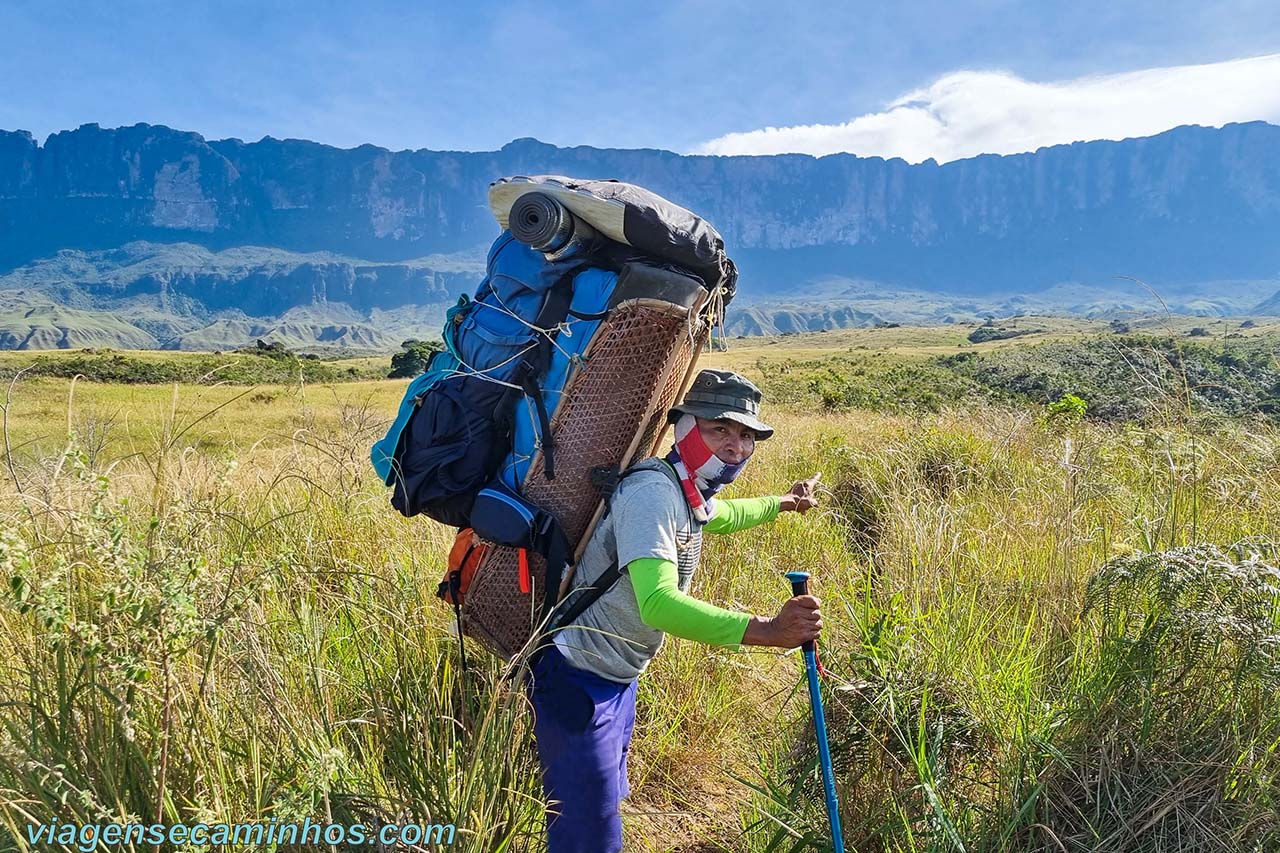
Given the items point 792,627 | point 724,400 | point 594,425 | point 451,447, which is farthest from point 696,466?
point 451,447

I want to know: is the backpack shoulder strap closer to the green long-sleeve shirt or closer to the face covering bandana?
the face covering bandana

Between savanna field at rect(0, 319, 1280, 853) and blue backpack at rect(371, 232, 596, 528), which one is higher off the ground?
blue backpack at rect(371, 232, 596, 528)

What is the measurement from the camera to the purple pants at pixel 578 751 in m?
2.39

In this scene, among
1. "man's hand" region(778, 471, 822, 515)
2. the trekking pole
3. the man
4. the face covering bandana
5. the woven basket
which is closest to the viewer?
the trekking pole

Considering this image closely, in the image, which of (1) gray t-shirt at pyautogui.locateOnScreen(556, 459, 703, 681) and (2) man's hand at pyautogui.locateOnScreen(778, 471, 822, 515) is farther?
(2) man's hand at pyautogui.locateOnScreen(778, 471, 822, 515)

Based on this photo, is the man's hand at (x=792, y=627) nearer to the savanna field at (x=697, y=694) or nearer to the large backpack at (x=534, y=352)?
the savanna field at (x=697, y=694)

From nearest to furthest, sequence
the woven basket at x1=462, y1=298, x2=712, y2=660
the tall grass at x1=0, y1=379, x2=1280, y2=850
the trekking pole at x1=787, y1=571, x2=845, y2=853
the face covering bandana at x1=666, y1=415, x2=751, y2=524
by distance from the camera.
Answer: the tall grass at x1=0, y1=379, x2=1280, y2=850
the trekking pole at x1=787, y1=571, x2=845, y2=853
the woven basket at x1=462, y1=298, x2=712, y2=660
the face covering bandana at x1=666, y1=415, x2=751, y2=524

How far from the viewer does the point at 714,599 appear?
14.0 feet

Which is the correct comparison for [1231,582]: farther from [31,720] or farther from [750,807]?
[31,720]

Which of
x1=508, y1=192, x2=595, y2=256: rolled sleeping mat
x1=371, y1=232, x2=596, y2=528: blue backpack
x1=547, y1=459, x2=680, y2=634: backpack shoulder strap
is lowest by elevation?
x1=547, y1=459, x2=680, y2=634: backpack shoulder strap

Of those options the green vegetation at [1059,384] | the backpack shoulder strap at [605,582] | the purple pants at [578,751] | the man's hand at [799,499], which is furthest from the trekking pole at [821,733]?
the green vegetation at [1059,384]

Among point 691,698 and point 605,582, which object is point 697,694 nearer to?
point 691,698

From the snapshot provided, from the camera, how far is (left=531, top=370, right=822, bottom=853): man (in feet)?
7.73

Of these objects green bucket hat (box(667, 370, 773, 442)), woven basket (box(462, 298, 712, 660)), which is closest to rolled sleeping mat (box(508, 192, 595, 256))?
woven basket (box(462, 298, 712, 660))
